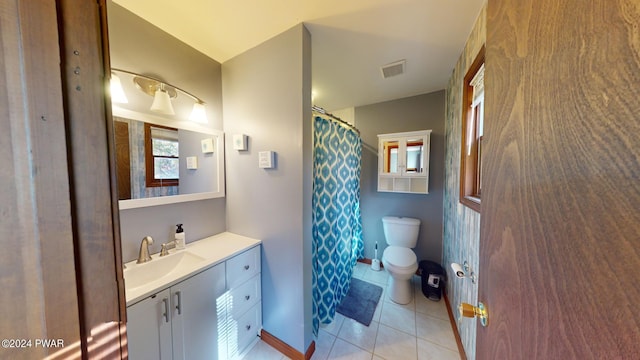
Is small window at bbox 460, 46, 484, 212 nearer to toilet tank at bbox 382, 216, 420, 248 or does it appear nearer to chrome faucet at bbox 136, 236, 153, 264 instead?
toilet tank at bbox 382, 216, 420, 248

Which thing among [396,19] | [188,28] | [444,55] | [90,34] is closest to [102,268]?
[90,34]

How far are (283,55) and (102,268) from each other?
1.42 meters

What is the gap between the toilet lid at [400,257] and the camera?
1.87 meters

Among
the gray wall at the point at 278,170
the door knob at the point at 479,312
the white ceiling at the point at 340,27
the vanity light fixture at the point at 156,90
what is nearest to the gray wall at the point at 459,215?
the white ceiling at the point at 340,27

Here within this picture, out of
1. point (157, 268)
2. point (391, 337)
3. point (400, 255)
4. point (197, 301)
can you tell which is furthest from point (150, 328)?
point (400, 255)

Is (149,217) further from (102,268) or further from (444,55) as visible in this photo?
(444,55)

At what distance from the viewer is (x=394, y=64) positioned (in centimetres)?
169

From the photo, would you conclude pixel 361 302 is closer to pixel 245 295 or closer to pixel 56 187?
pixel 245 295

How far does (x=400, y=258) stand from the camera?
6.35ft

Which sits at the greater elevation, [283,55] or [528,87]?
[283,55]

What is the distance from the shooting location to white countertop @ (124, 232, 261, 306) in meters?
0.92

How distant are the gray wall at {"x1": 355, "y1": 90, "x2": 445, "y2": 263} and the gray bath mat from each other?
53 centimetres

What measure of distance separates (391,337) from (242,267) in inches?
52.3

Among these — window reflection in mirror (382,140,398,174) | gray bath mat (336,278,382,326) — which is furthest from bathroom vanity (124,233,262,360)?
window reflection in mirror (382,140,398,174)
